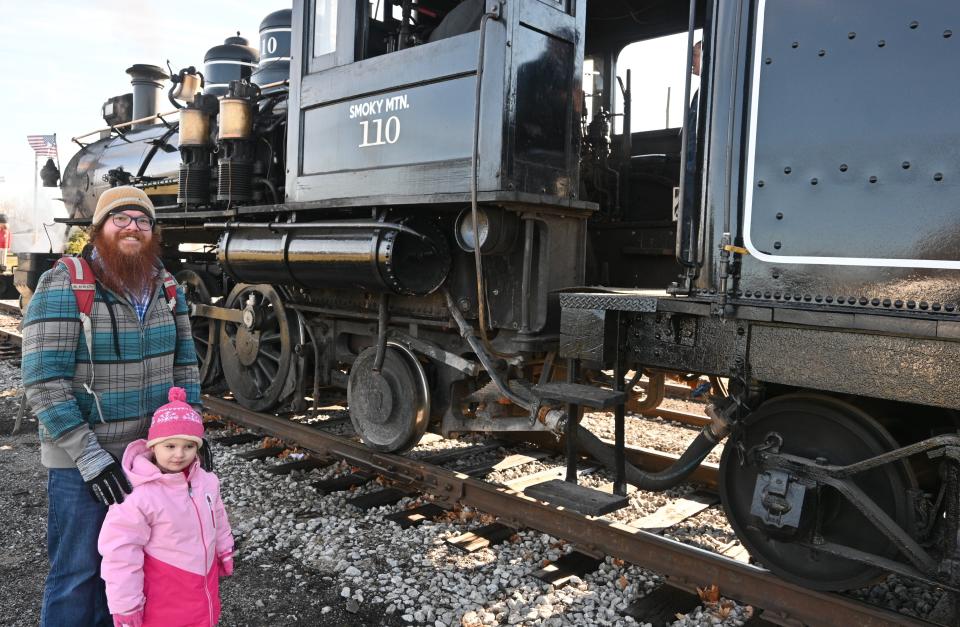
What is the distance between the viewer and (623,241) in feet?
17.1

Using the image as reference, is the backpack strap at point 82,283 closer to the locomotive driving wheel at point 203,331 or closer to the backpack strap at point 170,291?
the backpack strap at point 170,291

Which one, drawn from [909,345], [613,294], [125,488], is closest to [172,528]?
[125,488]

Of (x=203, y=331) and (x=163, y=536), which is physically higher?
(x=203, y=331)

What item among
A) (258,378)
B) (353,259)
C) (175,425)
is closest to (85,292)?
(175,425)

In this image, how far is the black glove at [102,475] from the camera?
2.23 meters

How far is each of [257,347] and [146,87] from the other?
5594 mm

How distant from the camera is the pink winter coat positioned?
2098mm

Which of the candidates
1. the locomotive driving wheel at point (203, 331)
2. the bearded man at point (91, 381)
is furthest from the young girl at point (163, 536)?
the locomotive driving wheel at point (203, 331)

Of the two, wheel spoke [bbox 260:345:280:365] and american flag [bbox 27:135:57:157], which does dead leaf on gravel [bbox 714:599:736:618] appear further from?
american flag [bbox 27:135:57:157]

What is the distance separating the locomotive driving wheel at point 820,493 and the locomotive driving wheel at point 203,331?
5.17 metres

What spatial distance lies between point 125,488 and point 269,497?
2437 mm

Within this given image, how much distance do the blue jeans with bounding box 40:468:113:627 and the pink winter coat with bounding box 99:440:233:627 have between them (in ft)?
0.95

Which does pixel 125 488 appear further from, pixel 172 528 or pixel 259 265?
pixel 259 265

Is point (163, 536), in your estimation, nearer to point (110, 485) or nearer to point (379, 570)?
point (110, 485)
